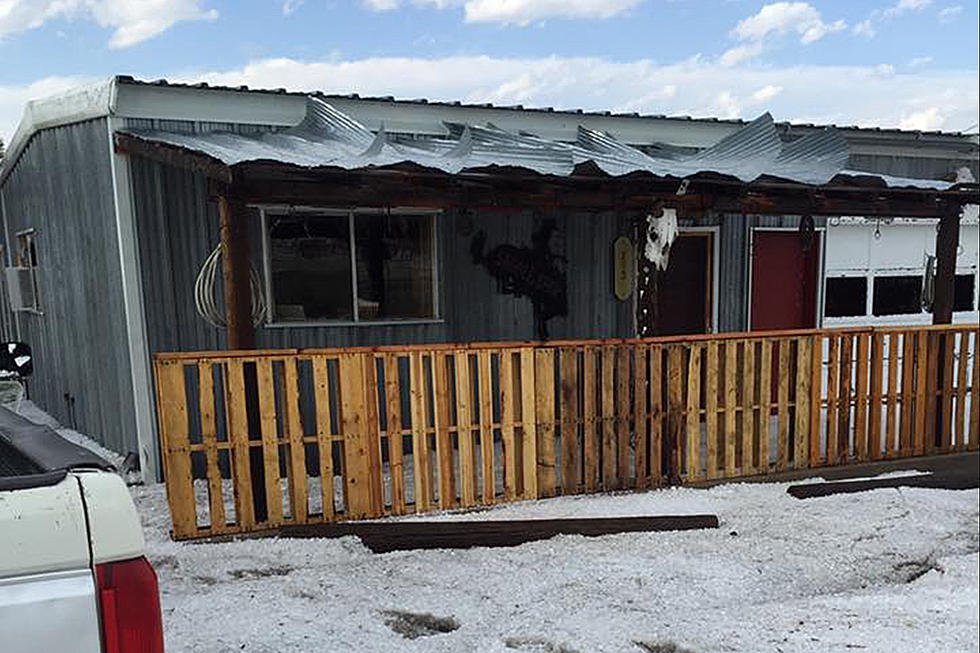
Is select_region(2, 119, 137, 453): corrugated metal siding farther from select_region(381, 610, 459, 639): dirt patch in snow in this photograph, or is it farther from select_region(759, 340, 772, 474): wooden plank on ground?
select_region(759, 340, 772, 474): wooden plank on ground

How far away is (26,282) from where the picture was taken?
25.8 ft

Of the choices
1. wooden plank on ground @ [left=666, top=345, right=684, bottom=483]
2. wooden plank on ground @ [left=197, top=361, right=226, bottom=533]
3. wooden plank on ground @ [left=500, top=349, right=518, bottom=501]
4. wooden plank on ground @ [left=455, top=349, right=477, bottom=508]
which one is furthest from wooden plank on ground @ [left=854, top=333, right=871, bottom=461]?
wooden plank on ground @ [left=197, top=361, right=226, bottom=533]

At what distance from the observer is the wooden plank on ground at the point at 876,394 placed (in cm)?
550

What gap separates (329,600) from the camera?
11.4ft

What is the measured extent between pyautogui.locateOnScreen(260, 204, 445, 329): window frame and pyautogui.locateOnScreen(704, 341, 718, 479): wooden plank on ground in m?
2.41

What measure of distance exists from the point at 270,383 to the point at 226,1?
409 centimetres

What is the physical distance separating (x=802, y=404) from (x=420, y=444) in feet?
9.92

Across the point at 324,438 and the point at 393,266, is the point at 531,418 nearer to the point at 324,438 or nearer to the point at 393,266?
the point at 324,438

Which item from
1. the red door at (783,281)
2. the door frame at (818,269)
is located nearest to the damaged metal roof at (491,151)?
the door frame at (818,269)

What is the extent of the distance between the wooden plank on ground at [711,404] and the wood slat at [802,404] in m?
0.75

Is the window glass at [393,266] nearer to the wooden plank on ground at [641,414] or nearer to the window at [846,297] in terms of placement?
the wooden plank on ground at [641,414]

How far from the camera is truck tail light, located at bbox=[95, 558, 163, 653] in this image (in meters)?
1.33

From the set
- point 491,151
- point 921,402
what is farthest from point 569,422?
point 921,402

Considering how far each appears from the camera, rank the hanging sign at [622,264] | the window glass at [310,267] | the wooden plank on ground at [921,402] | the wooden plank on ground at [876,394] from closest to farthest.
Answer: the wooden plank on ground at [876,394]
the window glass at [310,267]
the wooden plank on ground at [921,402]
the hanging sign at [622,264]
